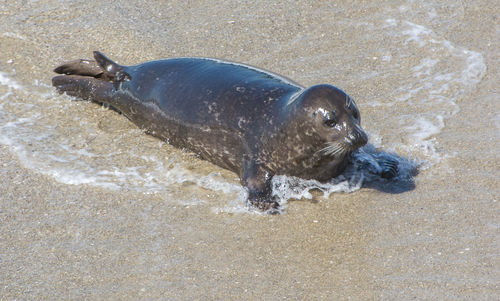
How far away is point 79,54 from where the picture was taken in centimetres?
754

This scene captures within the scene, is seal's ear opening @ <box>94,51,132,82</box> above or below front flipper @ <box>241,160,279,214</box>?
above

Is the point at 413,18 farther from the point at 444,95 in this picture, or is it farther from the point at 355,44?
the point at 444,95

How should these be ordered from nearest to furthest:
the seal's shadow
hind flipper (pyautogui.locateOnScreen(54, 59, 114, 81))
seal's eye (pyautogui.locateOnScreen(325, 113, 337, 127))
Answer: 1. seal's eye (pyautogui.locateOnScreen(325, 113, 337, 127))
2. the seal's shadow
3. hind flipper (pyautogui.locateOnScreen(54, 59, 114, 81))

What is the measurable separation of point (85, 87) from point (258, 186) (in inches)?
96.7

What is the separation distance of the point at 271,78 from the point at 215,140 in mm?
742

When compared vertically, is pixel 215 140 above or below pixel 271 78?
below

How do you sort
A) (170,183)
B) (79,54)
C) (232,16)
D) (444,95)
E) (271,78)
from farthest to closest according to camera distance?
(232,16)
(79,54)
(444,95)
(271,78)
(170,183)

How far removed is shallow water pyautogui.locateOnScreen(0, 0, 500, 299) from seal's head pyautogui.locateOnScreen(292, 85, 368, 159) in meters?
0.43

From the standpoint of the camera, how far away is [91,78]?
6.82 meters

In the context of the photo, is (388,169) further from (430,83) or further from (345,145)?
(430,83)

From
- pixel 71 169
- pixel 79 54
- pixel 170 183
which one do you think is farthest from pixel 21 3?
pixel 170 183

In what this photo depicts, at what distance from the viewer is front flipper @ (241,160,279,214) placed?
507cm

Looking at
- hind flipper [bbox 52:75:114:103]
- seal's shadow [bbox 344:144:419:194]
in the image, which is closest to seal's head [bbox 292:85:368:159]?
seal's shadow [bbox 344:144:419:194]

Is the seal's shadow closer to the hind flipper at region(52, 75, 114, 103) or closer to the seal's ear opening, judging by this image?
the seal's ear opening
